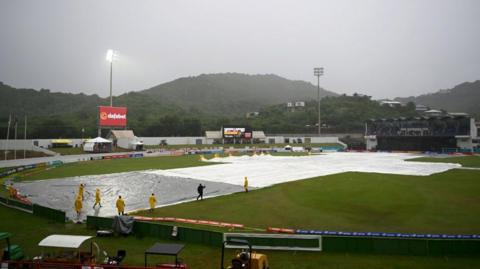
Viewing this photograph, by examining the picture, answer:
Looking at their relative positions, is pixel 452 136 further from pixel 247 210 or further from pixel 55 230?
pixel 55 230

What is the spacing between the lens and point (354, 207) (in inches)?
968

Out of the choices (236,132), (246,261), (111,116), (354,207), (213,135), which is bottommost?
(354,207)

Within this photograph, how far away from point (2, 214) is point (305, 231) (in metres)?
19.9

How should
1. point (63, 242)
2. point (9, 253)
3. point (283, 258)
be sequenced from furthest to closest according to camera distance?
point (283, 258) → point (9, 253) → point (63, 242)

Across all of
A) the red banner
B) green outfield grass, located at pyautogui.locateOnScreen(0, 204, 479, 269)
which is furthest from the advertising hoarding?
green outfield grass, located at pyautogui.locateOnScreen(0, 204, 479, 269)

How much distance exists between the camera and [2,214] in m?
23.5

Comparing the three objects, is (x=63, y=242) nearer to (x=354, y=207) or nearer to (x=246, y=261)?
(x=246, y=261)

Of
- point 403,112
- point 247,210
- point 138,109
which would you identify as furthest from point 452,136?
point 138,109

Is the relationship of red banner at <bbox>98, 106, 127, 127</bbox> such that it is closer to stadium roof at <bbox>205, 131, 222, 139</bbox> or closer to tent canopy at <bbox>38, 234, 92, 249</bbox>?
stadium roof at <bbox>205, 131, 222, 139</bbox>

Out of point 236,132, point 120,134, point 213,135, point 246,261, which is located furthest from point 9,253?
point 213,135

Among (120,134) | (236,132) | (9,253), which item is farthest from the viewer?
(236,132)

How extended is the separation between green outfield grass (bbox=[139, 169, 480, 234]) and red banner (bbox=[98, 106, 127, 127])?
205 ft

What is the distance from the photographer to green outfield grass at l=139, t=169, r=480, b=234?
66.1ft

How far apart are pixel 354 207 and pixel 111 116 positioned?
245 feet
